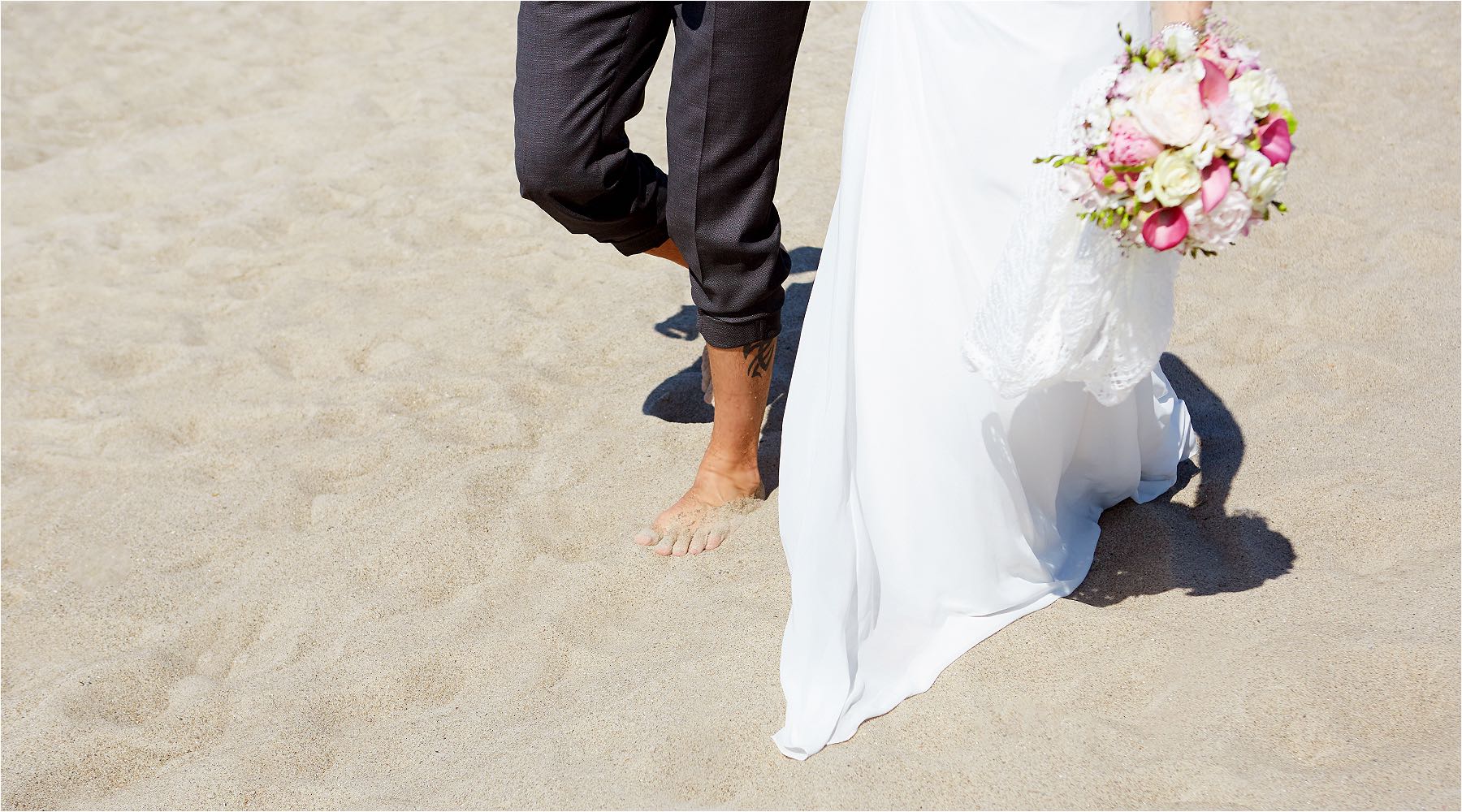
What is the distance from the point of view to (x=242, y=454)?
9.96ft

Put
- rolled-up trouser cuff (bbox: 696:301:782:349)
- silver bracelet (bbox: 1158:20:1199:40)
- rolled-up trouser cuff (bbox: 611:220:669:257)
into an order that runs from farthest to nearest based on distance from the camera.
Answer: rolled-up trouser cuff (bbox: 611:220:669:257) → rolled-up trouser cuff (bbox: 696:301:782:349) → silver bracelet (bbox: 1158:20:1199:40)

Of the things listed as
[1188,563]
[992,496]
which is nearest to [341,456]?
[992,496]

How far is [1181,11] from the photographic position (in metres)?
1.81

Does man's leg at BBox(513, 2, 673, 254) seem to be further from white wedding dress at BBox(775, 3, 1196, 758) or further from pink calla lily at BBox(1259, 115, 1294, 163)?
pink calla lily at BBox(1259, 115, 1294, 163)

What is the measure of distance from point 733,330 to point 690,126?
0.48 metres

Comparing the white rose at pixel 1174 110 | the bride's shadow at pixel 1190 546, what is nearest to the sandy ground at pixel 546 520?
the bride's shadow at pixel 1190 546

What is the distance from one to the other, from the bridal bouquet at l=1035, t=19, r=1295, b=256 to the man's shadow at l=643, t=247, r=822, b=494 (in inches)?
47.6

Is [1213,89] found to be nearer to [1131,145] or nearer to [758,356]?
[1131,145]

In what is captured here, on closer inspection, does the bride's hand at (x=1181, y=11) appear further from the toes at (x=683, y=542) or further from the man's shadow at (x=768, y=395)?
the toes at (x=683, y=542)

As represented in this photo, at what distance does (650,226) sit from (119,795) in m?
1.63

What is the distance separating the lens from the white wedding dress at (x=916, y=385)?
195 centimetres

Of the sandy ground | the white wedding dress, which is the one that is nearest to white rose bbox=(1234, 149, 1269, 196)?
the white wedding dress

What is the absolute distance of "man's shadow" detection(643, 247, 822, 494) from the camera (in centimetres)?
293

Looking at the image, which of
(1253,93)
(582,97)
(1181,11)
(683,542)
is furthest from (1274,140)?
(683,542)
